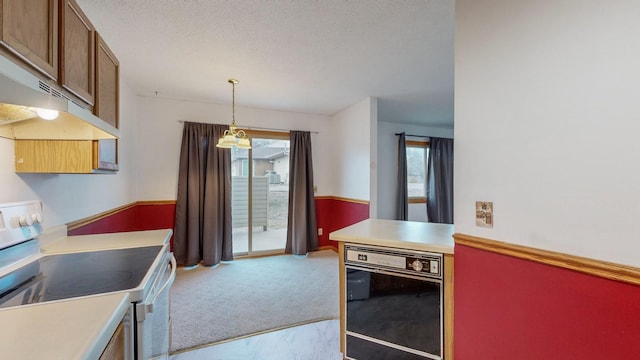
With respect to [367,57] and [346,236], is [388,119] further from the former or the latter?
[346,236]

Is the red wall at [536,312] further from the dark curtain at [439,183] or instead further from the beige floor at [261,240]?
the dark curtain at [439,183]

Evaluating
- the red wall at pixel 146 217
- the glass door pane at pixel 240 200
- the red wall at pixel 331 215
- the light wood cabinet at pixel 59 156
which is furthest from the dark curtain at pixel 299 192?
the light wood cabinet at pixel 59 156

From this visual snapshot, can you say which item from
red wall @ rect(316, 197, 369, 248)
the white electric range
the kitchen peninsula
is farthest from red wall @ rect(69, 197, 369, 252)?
the kitchen peninsula

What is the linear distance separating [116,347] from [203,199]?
304 centimetres

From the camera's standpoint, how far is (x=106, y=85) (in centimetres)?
155

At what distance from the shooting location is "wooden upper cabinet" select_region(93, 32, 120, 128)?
1417mm

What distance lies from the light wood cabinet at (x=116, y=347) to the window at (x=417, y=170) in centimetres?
509

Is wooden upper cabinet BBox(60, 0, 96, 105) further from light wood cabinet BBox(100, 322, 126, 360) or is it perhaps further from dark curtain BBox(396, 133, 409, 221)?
dark curtain BBox(396, 133, 409, 221)

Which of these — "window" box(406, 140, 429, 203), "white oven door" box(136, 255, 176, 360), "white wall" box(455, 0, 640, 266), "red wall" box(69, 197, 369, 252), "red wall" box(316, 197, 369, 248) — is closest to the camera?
"white wall" box(455, 0, 640, 266)

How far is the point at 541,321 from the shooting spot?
1.02m

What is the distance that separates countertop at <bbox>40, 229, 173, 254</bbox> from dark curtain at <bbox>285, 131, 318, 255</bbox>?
2436mm

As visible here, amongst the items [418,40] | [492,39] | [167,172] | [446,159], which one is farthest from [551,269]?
[446,159]

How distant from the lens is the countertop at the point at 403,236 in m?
1.41

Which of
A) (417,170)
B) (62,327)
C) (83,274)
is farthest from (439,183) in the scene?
(62,327)
